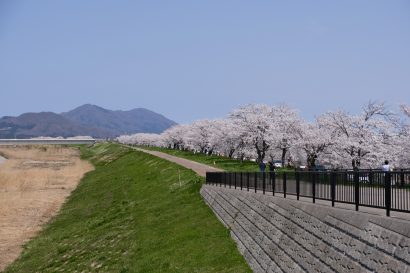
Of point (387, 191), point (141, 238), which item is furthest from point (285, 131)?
point (387, 191)

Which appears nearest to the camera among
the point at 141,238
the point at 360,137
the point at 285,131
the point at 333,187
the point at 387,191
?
the point at 387,191

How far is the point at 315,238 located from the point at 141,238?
16.6 meters

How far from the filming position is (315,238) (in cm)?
1462

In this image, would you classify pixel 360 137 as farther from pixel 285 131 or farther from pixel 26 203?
pixel 26 203

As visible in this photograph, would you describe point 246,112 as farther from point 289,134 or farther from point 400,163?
point 400,163

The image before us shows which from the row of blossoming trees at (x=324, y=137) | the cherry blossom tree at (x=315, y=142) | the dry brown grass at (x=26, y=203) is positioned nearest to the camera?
the dry brown grass at (x=26, y=203)

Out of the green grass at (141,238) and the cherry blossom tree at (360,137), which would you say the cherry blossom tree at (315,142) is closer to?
the cherry blossom tree at (360,137)

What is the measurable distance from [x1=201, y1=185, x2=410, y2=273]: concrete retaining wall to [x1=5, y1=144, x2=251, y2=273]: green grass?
49.2 inches

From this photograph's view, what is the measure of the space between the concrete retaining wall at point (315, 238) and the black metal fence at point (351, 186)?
83 cm

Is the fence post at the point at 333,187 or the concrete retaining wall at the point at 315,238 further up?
the fence post at the point at 333,187

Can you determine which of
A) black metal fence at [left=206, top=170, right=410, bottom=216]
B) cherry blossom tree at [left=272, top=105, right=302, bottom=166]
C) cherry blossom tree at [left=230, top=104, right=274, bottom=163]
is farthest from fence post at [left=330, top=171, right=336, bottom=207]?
cherry blossom tree at [left=230, top=104, right=274, bottom=163]

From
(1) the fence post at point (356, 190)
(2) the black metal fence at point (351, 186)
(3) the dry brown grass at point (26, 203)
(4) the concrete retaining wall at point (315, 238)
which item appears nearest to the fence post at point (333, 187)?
(2) the black metal fence at point (351, 186)

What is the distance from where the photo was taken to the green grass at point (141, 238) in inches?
907

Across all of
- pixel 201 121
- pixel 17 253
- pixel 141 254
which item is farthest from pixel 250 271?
pixel 201 121
